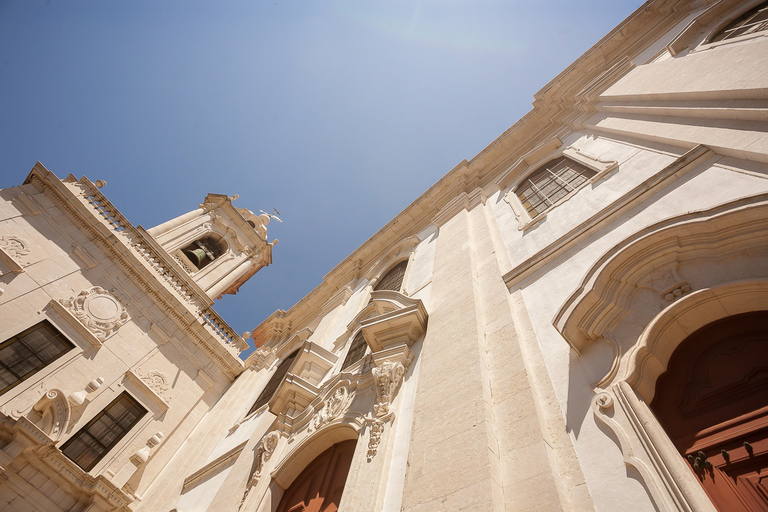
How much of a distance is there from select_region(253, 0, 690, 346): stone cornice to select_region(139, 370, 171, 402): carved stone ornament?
23.9 ft

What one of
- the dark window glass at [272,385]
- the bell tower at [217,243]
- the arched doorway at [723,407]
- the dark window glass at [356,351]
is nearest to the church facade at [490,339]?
the arched doorway at [723,407]

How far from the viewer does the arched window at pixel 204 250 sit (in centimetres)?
1942

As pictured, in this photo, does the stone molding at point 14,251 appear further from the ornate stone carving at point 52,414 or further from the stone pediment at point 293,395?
the stone pediment at point 293,395

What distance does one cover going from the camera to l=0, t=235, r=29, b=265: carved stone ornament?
10.4 m

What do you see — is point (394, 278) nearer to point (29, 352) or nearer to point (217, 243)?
point (29, 352)

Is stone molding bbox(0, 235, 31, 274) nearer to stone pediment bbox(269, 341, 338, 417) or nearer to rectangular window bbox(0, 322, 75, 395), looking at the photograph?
rectangular window bbox(0, 322, 75, 395)

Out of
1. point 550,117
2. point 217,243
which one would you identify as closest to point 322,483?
point 550,117

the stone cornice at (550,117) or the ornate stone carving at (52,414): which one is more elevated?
the stone cornice at (550,117)

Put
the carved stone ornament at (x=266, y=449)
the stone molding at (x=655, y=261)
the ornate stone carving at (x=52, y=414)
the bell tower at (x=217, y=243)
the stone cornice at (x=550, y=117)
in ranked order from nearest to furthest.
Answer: the stone molding at (x=655, y=261) → the carved stone ornament at (x=266, y=449) → the ornate stone carving at (x=52, y=414) → the stone cornice at (x=550, y=117) → the bell tower at (x=217, y=243)

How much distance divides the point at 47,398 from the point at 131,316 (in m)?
3.35

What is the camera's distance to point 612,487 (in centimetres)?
319

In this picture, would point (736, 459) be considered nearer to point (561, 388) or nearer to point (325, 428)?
point (561, 388)

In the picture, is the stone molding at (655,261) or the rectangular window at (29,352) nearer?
the stone molding at (655,261)

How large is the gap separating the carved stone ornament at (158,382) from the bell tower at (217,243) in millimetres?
5786
